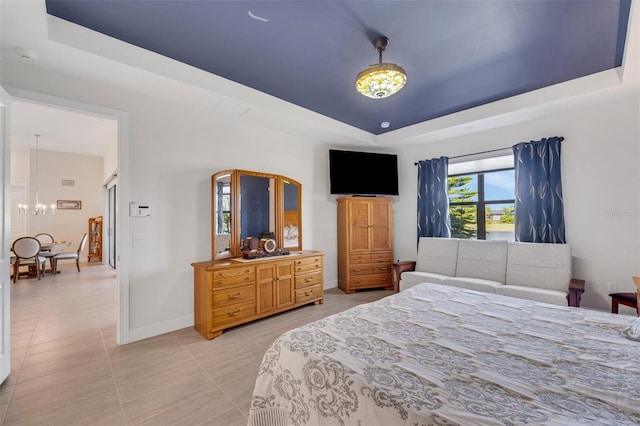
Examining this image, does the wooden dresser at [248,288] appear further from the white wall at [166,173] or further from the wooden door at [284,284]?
the white wall at [166,173]

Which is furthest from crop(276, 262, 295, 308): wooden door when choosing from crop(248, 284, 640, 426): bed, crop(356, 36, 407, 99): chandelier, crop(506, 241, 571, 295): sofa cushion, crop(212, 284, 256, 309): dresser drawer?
crop(506, 241, 571, 295): sofa cushion

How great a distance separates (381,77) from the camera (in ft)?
7.33

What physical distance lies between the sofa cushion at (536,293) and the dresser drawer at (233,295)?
9.72ft

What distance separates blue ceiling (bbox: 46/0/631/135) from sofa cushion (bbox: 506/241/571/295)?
195 centimetres

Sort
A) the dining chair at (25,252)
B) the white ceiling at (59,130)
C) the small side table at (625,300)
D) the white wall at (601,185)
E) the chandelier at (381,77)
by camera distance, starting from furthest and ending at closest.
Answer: the dining chair at (25,252)
the white ceiling at (59,130)
the white wall at (601,185)
the small side table at (625,300)
the chandelier at (381,77)

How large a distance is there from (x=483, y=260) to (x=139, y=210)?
4.39 m

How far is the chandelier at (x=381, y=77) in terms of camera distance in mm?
2195

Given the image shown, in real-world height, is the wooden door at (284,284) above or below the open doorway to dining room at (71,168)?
below

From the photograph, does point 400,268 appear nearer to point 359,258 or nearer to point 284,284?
point 359,258

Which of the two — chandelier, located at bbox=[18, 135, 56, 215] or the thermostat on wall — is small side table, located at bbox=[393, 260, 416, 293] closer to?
the thermostat on wall

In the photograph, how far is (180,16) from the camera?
200 cm

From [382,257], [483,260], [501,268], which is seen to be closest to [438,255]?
[483,260]

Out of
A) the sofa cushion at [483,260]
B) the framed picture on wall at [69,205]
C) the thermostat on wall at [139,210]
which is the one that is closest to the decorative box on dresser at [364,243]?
the sofa cushion at [483,260]

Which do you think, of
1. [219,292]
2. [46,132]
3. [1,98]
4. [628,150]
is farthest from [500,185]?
[46,132]
